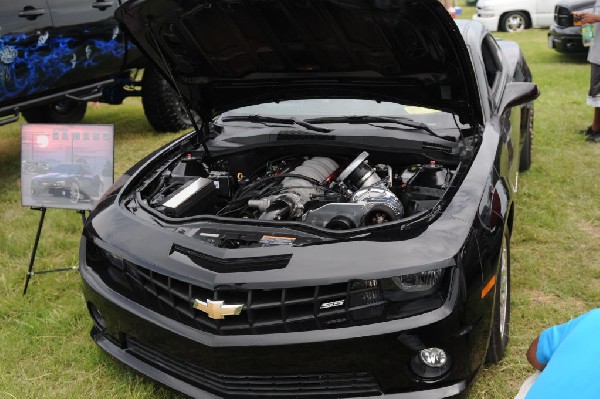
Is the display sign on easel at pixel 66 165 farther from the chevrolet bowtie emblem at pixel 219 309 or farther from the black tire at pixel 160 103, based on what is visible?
the black tire at pixel 160 103

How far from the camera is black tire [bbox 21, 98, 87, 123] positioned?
7.18m

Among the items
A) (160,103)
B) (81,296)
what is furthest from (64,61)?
(81,296)

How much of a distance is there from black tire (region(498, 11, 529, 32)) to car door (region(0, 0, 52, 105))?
11882mm

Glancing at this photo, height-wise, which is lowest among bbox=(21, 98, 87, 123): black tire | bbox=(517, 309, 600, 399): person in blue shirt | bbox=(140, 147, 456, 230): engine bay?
bbox=(21, 98, 87, 123): black tire

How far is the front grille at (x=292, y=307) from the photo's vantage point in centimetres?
220

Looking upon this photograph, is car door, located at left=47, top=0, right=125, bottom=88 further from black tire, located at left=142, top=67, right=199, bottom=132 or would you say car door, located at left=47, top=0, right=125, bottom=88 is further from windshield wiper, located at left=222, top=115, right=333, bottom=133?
windshield wiper, located at left=222, top=115, right=333, bottom=133

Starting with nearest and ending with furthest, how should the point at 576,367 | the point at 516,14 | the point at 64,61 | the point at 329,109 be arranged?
the point at 576,367, the point at 329,109, the point at 64,61, the point at 516,14

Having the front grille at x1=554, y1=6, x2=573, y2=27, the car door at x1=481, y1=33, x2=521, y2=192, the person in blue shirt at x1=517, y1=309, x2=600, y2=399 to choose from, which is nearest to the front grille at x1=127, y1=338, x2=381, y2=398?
the person in blue shirt at x1=517, y1=309, x2=600, y2=399

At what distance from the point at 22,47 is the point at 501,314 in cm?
463

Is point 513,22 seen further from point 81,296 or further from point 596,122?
point 81,296

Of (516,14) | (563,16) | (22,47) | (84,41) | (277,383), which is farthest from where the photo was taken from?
(516,14)

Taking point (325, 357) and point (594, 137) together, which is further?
point (594, 137)

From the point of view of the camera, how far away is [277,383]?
91.8 inches

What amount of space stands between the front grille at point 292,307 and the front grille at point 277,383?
0.20 metres
